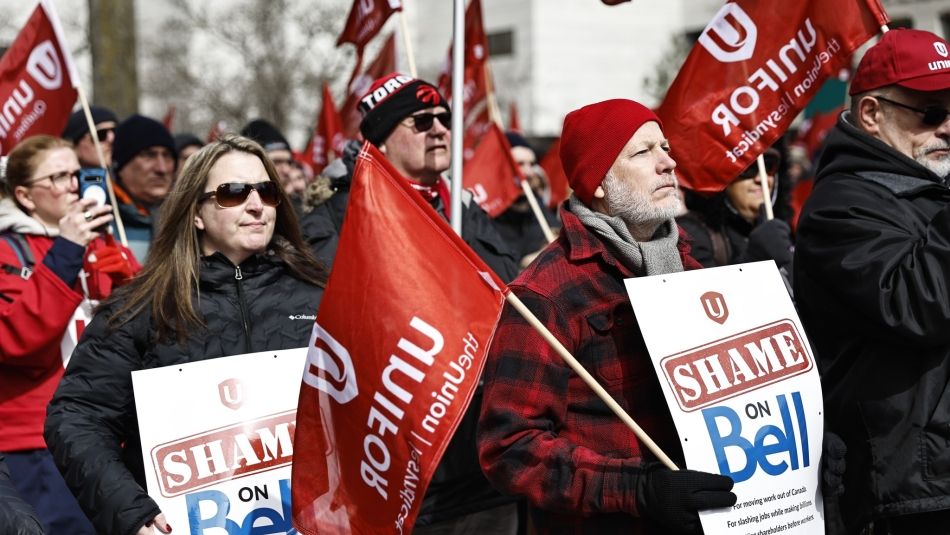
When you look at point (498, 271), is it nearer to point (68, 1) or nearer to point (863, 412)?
point (863, 412)

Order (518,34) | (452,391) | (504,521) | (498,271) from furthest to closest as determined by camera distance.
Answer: (518,34) → (498,271) → (504,521) → (452,391)

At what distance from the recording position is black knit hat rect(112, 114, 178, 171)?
7.42 meters

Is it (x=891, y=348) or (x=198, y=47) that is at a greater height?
(x=891, y=348)

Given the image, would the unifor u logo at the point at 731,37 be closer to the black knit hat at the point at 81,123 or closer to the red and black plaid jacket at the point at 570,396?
the red and black plaid jacket at the point at 570,396

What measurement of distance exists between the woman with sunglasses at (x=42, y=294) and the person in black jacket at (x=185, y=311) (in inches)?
30.0

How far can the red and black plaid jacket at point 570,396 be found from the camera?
3.21 m

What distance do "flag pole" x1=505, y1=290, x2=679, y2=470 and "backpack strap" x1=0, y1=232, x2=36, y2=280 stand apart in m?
2.60

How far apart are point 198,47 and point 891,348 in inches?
1469

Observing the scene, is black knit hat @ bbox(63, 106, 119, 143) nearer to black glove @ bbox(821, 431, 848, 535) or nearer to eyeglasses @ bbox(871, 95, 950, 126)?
eyeglasses @ bbox(871, 95, 950, 126)

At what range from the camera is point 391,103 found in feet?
18.5

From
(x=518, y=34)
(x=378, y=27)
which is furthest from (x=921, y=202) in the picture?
(x=518, y=34)

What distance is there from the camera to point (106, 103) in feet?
44.0

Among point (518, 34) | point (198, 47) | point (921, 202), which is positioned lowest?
point (518, 34)

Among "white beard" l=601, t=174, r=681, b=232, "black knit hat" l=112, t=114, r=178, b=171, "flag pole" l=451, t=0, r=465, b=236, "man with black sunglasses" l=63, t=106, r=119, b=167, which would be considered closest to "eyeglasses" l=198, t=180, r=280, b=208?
"flag pole" l=451, t=0, r=465, b=236
